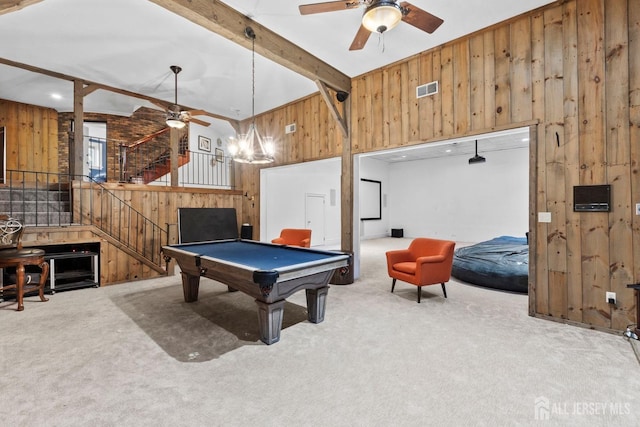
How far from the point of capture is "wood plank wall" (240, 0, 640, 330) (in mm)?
3059

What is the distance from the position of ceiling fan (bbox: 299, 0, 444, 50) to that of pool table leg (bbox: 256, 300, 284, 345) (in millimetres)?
2653

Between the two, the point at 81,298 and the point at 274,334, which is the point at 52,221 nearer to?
the point at 81,298

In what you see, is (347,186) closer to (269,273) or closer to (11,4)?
(269,273)

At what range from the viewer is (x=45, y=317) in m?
3.52

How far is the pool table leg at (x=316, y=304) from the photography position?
3.34 meters

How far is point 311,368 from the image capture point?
2.42 metres

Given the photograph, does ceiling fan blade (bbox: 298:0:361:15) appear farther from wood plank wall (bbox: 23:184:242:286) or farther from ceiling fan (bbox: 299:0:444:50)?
wood plank wall (bbox: 23:184:242:286)

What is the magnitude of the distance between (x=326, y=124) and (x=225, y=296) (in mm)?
3615

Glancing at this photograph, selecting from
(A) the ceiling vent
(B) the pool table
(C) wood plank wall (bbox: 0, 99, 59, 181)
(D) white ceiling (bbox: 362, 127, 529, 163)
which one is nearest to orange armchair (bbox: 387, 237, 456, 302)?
(B) the pool table

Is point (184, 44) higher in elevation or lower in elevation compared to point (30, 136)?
higher

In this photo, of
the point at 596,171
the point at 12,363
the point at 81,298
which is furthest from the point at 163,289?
the point at 596,171

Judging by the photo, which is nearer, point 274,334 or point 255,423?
point 255,423

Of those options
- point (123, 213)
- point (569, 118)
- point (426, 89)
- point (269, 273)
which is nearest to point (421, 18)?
point (426, 89)

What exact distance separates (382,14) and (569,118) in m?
2.50
